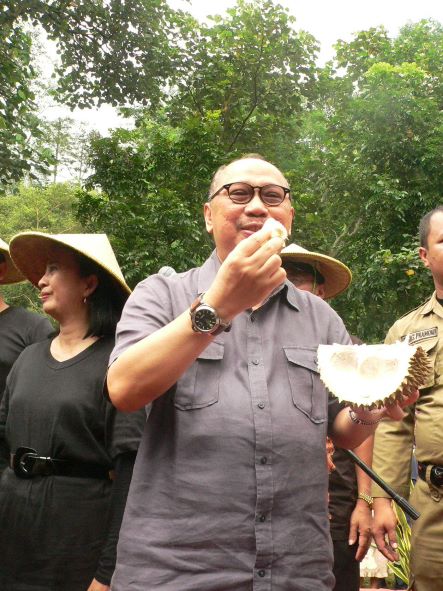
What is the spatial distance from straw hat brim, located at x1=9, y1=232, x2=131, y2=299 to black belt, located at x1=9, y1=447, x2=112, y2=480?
754 mm

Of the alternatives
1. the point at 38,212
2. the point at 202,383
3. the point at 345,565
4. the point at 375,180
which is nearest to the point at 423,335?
the point at 345,565

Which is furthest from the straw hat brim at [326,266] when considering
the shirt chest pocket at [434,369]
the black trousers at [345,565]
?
the black trousers at [345,565]

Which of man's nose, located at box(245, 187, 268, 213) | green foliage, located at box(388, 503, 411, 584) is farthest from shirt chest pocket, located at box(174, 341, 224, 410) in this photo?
green foliage, located at box(388, 503, 411, 584)

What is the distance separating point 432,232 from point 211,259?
1519 millimetres

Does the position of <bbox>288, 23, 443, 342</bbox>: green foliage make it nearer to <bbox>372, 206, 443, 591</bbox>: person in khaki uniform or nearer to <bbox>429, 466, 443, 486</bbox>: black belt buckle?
<bbox>372, 206, 443, 591</bbox>: person in khaki uniform

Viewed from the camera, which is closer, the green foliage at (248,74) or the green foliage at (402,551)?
the green foliage at (402,551)

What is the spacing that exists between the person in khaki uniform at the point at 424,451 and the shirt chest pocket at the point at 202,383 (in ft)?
4.83

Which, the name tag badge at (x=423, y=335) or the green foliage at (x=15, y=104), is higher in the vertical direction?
the green foliage at (x=15, y=104)

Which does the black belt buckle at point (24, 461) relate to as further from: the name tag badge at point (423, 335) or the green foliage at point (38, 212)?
the green foliage at point (38, 212)

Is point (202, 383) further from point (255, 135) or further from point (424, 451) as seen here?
point (255, 135)

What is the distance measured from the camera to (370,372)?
5.29ft

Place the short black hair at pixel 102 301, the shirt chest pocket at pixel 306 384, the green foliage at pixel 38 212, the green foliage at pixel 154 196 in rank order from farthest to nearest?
the green foliage at pixel 38 212
the green foliage at pixel 154 196
the short black hair at pixel 102 301
the shirt chest pocket at pixel 306 384

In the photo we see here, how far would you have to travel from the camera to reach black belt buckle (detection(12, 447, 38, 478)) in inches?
86.3

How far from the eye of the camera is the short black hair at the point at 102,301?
2500mm
